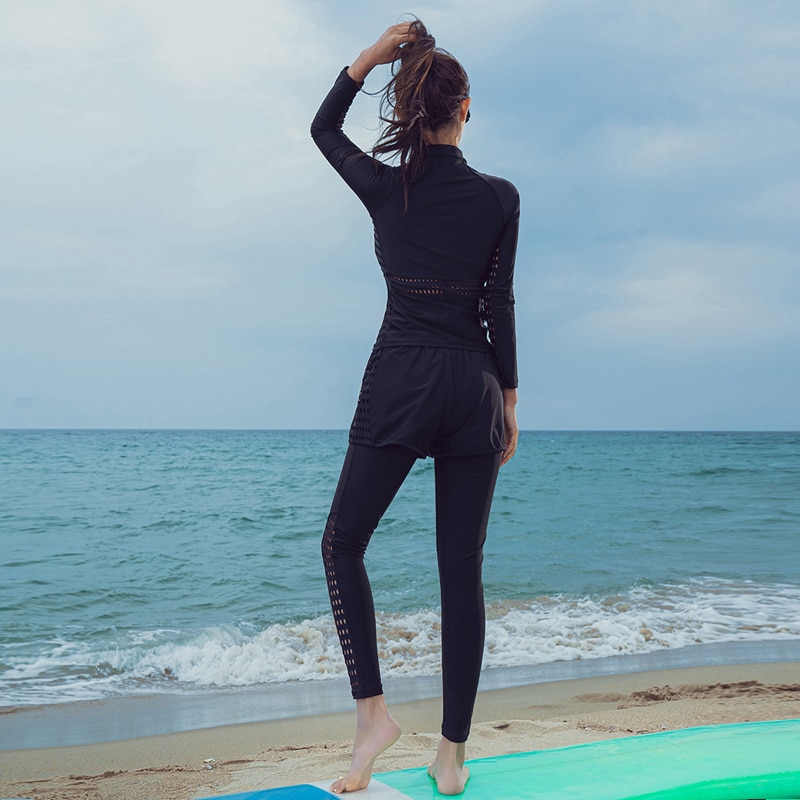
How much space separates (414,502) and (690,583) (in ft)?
27.0

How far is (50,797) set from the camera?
130 inches

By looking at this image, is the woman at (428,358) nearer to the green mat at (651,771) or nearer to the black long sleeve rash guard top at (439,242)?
the black long sleeve rash guard top at (439,242)

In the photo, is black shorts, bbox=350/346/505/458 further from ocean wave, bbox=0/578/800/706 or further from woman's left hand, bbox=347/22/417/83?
ocean wave, bbox=0/578/800/706

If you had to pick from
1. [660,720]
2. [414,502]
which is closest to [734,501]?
[414,502]

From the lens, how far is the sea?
16.9ft

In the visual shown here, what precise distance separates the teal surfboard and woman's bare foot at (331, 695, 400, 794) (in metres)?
0.05

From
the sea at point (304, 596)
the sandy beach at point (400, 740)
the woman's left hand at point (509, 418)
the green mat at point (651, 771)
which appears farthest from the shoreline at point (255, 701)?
the woman's left hand at point (509, 418)

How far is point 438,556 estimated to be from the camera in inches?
79.5

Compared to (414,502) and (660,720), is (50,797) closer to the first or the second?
(660,720)

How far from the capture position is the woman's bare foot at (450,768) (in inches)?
81.6

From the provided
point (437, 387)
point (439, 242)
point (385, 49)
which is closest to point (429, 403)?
point (437, 387)

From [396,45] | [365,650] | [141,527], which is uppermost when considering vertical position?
[396,45]

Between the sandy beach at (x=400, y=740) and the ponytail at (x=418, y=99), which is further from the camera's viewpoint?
the sandy beach at (x=400, y=740)

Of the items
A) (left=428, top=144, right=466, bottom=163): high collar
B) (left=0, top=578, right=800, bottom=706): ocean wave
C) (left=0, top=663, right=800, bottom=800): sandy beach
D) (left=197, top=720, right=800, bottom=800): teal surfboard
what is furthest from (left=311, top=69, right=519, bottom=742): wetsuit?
(left=0, top=578, right=800, bottom=706): ocean wave
